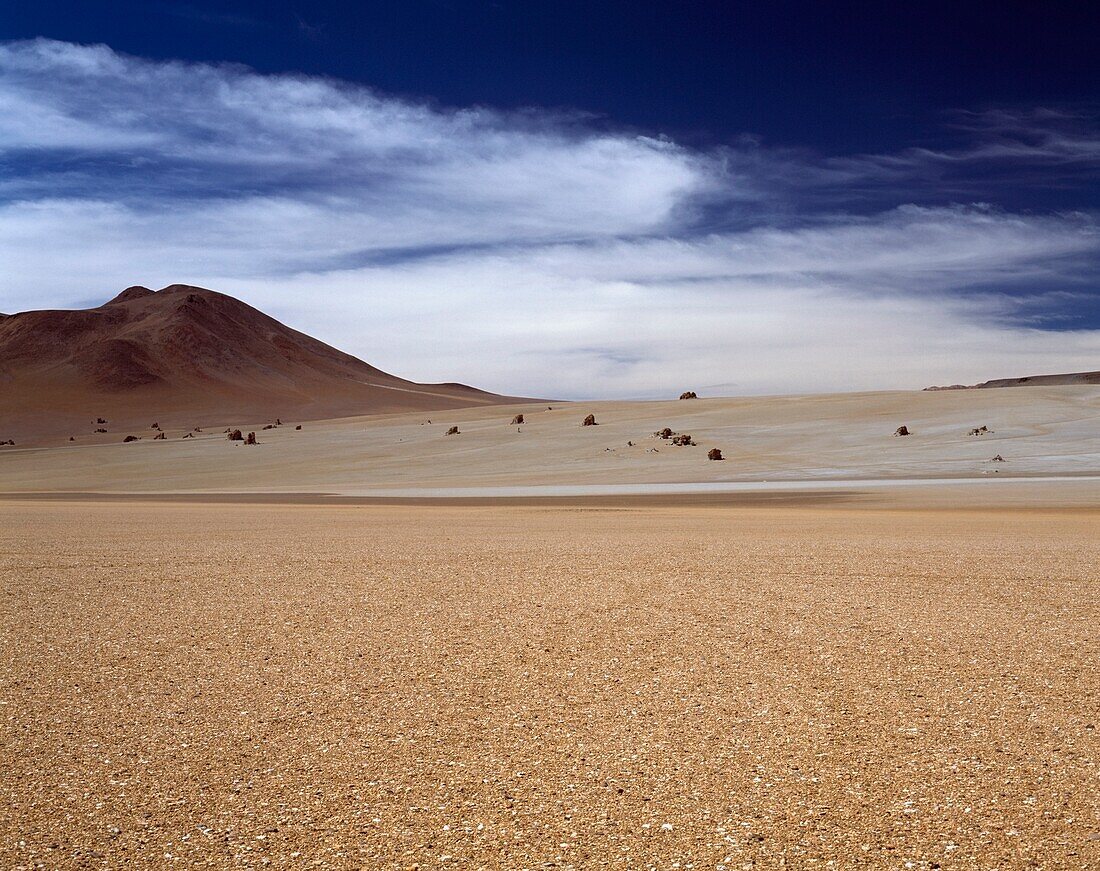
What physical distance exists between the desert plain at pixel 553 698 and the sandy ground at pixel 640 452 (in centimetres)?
1648

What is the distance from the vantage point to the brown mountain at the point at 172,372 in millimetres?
114375

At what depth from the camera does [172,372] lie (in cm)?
13738

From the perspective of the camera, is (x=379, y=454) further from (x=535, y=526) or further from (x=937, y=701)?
(x=937, y=701)

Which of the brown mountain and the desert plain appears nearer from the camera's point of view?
the desert plain

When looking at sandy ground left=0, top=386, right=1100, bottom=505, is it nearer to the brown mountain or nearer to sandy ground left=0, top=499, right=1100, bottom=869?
sandy ground left=0, top=499, right=1100, bottom=869

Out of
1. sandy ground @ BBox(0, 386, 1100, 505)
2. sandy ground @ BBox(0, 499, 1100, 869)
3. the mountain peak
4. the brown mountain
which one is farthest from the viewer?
the mountain peak

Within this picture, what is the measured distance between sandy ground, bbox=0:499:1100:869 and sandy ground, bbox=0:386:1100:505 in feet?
61.1

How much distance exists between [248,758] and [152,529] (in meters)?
14.1

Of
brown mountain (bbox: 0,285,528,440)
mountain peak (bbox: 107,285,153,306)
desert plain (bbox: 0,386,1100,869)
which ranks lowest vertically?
desert plain (bbox: 0,386,1100,869)

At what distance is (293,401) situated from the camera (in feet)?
438

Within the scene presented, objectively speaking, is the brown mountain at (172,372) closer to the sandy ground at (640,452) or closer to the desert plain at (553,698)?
the sandy ground at (640,452)

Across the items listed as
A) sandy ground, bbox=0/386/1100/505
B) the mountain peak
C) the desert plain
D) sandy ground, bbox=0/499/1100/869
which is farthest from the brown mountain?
sandy ground, bbox=0/499/1100/869

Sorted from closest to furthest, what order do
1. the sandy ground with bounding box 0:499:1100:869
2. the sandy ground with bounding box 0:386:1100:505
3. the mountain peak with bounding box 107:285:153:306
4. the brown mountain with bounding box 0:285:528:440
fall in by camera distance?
the sandy ground with bounding box 0:499:1100:869 → the sandy ground with bounding box 0:386:1100:505 → the brown mountain with bounding box 0:285:528:440 → the mountain peak with bounding box 107:285:153:306

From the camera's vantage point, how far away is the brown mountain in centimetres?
11438
